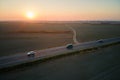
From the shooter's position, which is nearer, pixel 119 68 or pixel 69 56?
pixel 119 68

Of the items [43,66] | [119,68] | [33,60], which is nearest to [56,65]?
[43,66]

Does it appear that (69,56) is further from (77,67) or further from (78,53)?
(77,67)

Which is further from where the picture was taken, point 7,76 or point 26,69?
point 26,69

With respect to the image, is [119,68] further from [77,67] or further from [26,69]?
[26,69]

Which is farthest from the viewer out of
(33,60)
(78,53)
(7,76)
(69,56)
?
(78,53)

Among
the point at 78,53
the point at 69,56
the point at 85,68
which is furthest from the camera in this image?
the point at 78,53

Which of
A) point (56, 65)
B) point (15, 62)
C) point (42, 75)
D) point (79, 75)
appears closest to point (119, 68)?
point (79, 75)

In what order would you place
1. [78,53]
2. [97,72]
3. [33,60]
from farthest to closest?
[78,53], [33,60], [97,72]

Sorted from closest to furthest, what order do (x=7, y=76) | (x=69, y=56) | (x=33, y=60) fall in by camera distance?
(x=7, y=76)
(x=33, y=60)
(x=69, y=56)

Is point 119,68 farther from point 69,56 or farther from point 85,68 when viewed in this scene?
point 69,56
